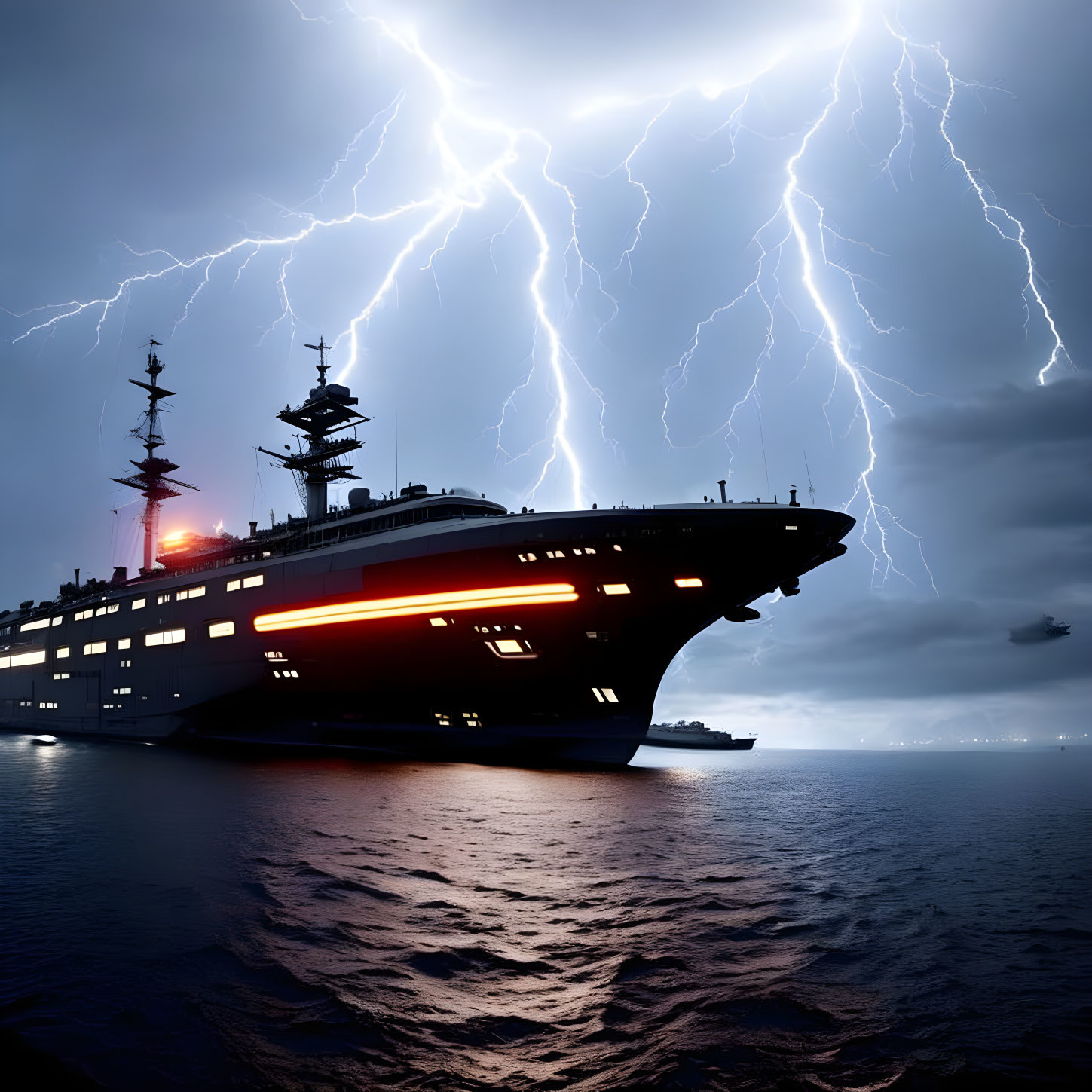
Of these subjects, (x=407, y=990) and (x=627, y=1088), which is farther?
(x=407, y=990)

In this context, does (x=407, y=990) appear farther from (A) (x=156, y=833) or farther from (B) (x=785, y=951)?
(A) (x=156, y=833)

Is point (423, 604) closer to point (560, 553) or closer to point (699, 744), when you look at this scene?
point (560, 553)

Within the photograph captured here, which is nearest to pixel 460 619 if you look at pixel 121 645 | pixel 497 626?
pixel 497 626

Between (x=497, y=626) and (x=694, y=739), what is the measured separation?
74.0m

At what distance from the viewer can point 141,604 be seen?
4647cm

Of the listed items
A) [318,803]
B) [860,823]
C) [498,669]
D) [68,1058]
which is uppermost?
[498,669]

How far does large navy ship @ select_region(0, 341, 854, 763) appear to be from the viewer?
28.4 m

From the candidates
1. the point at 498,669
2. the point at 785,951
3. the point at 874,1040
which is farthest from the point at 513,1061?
the point at 498,669

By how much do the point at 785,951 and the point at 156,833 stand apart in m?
15.2

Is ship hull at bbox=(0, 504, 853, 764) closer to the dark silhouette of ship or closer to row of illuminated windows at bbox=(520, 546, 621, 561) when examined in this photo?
row of illuminated windows at bbox=(520, 546, 621, 561)

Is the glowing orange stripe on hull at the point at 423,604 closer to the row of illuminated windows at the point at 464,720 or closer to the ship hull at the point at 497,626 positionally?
the ship hull at the point at 497,626

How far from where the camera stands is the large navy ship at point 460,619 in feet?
93.2

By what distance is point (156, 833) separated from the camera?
16.8m

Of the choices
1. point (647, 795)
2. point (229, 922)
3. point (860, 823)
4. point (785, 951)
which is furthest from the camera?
point (647, 795)
